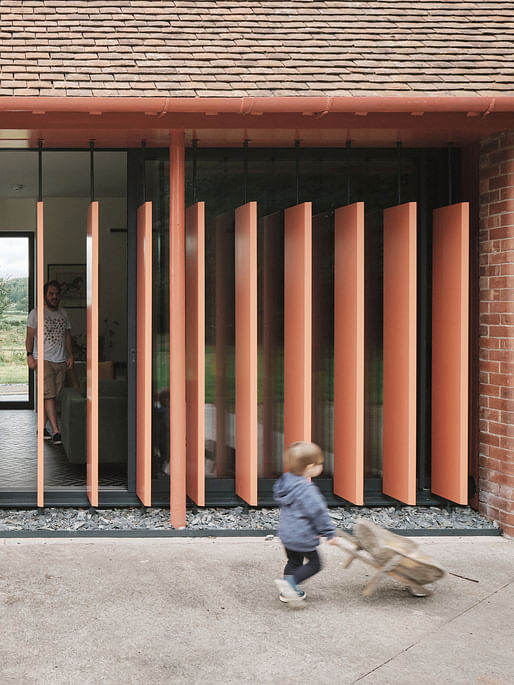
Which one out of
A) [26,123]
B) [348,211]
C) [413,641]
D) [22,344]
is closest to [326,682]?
[413,641]

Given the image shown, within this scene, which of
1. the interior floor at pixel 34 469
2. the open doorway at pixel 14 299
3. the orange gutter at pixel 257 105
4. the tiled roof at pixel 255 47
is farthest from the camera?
the open doorway at pixel 14 299

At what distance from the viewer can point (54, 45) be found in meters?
6.38

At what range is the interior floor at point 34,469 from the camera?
7.54 metres

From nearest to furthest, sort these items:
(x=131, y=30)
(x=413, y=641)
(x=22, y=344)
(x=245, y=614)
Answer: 1. (x=413, y=641)
2. (x=245, y=614)
3. (x=131, y=30)
4. (x=22, y=344)

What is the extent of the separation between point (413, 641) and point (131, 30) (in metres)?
5.03

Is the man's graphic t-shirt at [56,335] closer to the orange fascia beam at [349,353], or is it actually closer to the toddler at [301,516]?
the orange fascia beam at [349,353]

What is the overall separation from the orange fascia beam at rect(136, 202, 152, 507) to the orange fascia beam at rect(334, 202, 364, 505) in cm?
160

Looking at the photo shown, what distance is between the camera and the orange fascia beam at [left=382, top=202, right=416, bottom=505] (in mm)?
6598

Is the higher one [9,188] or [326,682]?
[9,188]

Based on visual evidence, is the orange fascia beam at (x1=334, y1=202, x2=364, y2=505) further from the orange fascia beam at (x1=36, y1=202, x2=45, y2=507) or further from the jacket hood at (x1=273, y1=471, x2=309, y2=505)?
the orange fascia beam at (x1=36, y1=202, x2=45, y2=507)

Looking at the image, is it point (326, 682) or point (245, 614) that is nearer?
point (326, 682)

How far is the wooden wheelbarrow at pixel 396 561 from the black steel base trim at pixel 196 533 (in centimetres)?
148

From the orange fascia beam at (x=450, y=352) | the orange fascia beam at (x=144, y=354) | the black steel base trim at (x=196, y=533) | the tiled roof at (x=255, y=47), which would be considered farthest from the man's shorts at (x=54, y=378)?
the orange fascia beam at (x=450, y=352)

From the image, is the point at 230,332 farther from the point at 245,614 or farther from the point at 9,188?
the point at 9,188
